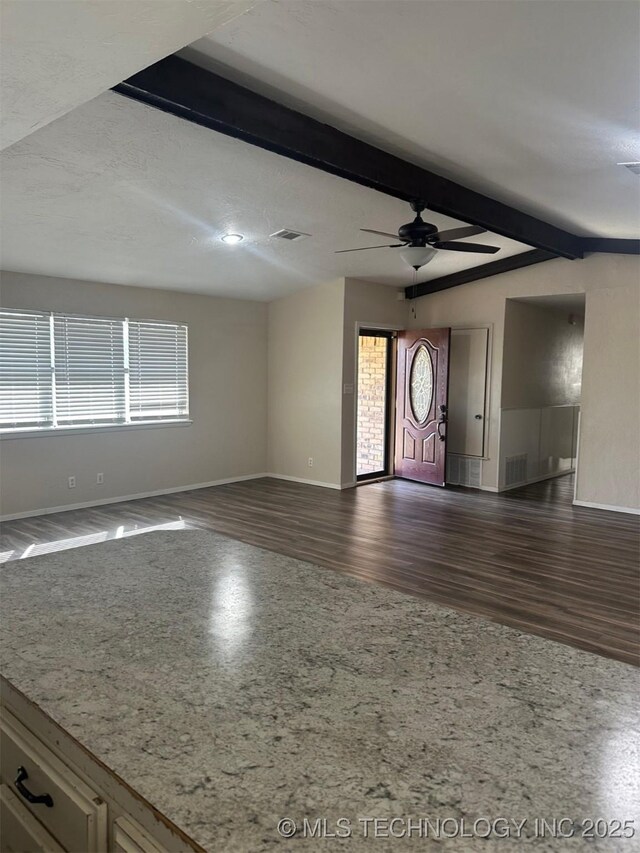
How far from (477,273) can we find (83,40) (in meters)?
6.35

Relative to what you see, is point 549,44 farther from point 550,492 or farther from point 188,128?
point 550,492

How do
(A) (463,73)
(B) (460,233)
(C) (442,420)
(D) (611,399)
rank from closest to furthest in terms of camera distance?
(A) (463,73) → (B) (460,233) → (D) (611,399) → (C) (442,420)

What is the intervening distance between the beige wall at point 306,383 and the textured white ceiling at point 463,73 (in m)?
3.48

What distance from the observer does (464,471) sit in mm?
7961

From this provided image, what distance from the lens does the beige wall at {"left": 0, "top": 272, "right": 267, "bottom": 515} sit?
5918 millimetres

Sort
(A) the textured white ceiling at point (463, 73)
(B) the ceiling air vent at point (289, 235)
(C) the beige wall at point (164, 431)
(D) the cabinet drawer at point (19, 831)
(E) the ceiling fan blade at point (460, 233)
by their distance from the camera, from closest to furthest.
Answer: (D) the cabinet drawer at point (19, 831) → (A) the textured white ceiling at point (463, 73) → (E) the ceiling fan blade at point (460, 233) → (B) the ceiling air vent at point (289, 235) → (C) the beige wall at point (164, 431)

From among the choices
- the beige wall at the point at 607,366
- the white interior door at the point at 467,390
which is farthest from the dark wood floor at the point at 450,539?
the white interior door at the point at 467,390

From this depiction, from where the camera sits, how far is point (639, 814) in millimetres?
791

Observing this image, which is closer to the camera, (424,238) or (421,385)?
(424,238)

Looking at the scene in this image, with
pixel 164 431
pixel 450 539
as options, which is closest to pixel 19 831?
pixel 450 539

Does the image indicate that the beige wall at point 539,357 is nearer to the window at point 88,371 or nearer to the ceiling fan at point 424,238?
the ceiling fan at point 424,238

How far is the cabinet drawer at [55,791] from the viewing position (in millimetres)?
898

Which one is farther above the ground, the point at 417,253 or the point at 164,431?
the point at 417,253

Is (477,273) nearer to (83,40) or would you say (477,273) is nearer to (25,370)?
(25,370)
